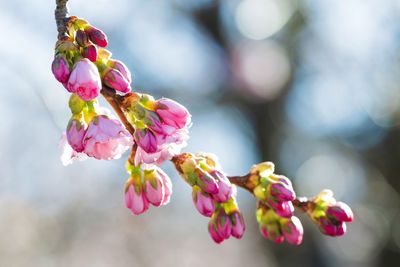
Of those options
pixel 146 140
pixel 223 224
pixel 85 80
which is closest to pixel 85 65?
pixel 85 80

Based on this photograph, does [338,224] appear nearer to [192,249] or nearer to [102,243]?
[102,243]

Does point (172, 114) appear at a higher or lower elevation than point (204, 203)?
higher

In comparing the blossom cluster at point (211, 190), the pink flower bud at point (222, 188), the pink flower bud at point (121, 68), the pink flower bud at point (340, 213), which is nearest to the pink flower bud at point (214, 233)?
the blossom cluster at point (211, 190)

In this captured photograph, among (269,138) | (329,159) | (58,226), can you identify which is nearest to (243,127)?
(269,138)

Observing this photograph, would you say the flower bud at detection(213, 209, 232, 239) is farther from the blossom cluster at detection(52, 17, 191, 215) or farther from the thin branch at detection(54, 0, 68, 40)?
the thin branch at detection(54, 0, 68, 40)

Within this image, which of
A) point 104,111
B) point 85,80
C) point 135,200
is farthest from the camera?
point 135,200

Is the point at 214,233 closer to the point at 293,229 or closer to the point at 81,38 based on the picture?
the point at 293,229
